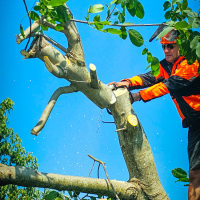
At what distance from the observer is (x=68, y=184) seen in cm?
179

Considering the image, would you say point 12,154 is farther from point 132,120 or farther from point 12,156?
point 132,120

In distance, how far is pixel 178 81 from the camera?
2156 mm

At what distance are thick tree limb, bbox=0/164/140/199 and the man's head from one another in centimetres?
102

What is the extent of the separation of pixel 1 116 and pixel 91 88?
3040 millimetres

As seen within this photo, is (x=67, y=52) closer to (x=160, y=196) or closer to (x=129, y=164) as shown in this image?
(x=129, y=164)

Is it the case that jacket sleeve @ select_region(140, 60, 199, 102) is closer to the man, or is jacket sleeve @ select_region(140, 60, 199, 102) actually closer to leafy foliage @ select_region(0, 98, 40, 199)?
the man

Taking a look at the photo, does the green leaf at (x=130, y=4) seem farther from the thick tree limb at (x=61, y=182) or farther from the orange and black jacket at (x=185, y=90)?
the thick tree limb at (x=61, y=182)

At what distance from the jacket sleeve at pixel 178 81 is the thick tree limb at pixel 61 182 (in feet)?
2.14

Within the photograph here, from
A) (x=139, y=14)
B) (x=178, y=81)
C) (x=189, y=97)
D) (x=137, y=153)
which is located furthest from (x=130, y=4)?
(x=137, y=153)

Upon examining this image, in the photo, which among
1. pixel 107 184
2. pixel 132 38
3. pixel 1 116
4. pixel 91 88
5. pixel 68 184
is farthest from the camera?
pixel 1 116

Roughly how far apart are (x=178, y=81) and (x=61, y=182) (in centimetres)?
105

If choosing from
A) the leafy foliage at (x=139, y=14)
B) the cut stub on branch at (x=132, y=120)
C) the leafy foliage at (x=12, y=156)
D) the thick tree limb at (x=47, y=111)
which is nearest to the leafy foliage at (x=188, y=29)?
the leafy foliage at (x=139, y=14)

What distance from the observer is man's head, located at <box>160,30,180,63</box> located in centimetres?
240

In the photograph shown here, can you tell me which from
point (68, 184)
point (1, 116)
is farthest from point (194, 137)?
point (1, 116)
